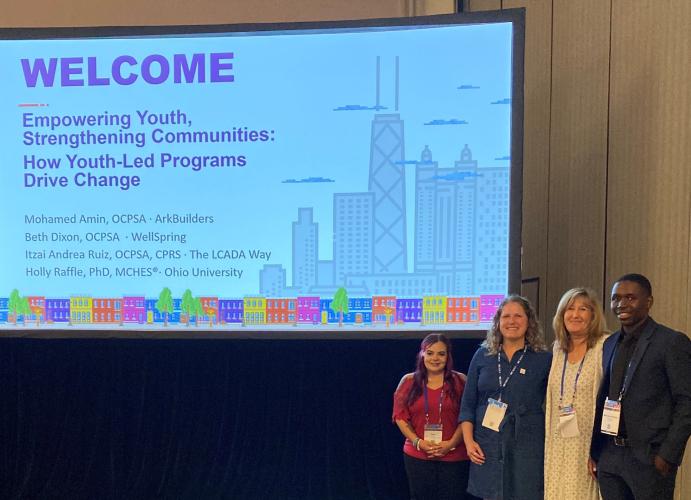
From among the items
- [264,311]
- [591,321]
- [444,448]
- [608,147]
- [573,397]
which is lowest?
[444,448]

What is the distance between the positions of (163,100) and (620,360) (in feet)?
7.96

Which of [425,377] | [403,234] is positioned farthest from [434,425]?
[403,234]

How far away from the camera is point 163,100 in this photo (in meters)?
3.02

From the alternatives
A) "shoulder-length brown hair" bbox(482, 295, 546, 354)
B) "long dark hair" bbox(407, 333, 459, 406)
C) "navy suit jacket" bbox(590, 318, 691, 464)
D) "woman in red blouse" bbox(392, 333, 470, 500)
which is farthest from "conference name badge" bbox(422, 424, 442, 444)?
"navy suit jacket" bbox(590, 318, 691, 464)

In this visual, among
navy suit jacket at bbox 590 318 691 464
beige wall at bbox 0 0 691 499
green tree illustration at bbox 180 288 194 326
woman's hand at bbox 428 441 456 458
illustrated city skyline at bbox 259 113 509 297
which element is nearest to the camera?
navy suit jacket at bbox 590 318 691 464

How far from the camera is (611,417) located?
1.92 m

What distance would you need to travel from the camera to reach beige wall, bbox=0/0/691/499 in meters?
2.52

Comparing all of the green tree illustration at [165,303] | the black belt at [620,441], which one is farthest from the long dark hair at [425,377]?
the green tree illustration at [165,303]

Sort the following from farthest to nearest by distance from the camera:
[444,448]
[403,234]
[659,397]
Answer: [403,234] < [444,448] < [659,397]

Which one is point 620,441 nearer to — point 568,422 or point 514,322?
point 568,422

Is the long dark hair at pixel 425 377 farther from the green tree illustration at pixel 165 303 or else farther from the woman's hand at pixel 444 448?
the green tree illustration at pixel 165 303

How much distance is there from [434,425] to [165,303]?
1.52 m

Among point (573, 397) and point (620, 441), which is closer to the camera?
point (620, 441)

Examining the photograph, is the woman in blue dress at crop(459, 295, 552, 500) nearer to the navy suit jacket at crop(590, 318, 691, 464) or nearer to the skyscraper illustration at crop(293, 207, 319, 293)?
the navy suit jacket at crop(590, 318, 691, 464)
